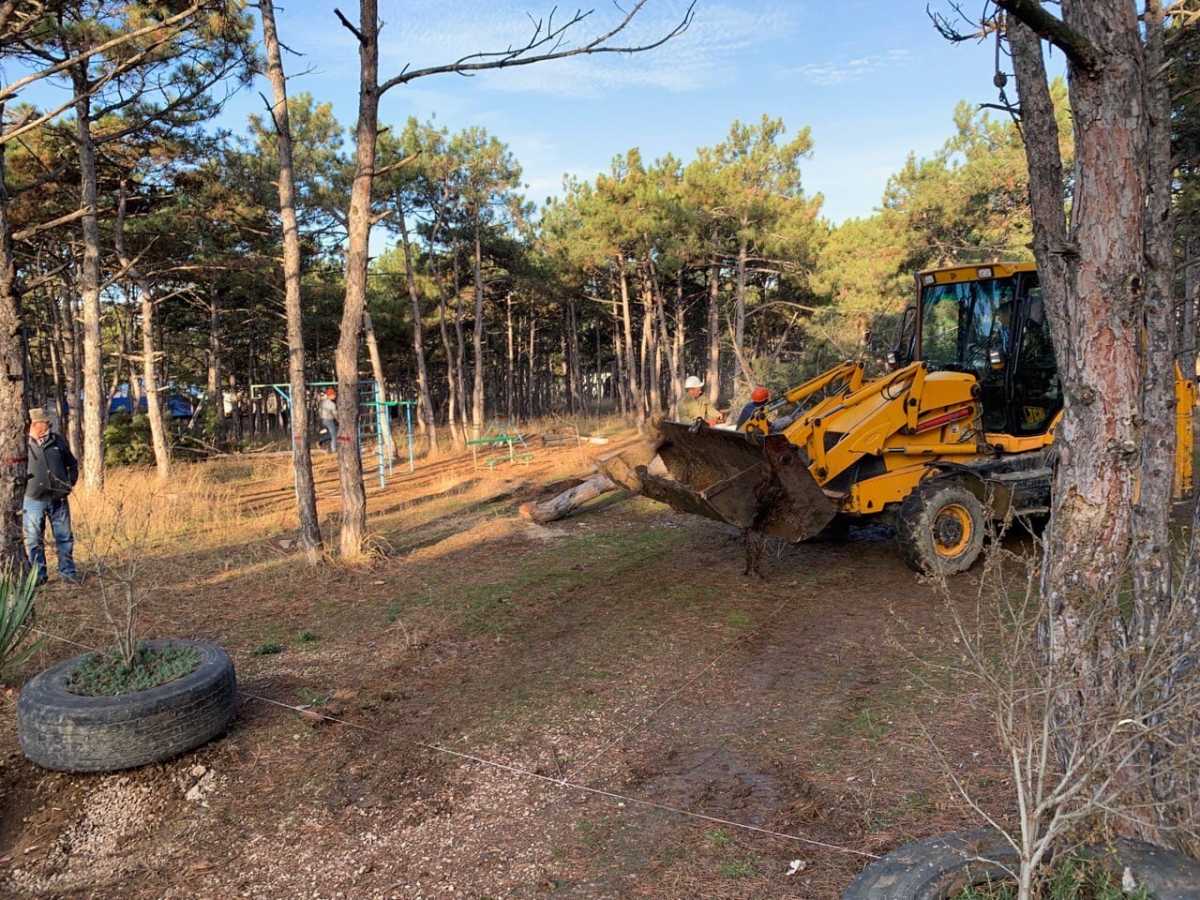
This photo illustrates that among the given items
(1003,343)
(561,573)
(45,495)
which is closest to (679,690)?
(561,573)

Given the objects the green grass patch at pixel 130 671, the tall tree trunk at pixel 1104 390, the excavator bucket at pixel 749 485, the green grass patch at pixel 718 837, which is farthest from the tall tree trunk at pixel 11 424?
the tall tree trunk at pixel 1104 390

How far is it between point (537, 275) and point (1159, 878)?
27602mm

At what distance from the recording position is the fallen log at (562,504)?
1141 cm

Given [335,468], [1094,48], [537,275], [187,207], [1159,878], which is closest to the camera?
[1159,878]

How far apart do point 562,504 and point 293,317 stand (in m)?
4.52

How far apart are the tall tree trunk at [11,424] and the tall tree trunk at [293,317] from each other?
2.69 metres

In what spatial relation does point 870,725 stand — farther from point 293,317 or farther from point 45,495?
point 45,495

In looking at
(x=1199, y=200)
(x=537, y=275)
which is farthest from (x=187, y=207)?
(x=1199, y=200)

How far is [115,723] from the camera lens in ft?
13.1

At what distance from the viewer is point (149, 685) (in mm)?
4371

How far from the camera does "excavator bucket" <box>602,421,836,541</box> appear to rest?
21.7 feet

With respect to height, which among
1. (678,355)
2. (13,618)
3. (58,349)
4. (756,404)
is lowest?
(13,618)

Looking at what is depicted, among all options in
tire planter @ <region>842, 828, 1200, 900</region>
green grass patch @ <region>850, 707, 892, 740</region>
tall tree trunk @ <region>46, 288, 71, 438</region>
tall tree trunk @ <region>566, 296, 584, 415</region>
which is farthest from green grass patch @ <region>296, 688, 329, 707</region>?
tall tree trunk @ <region>566, 296, 584, 415</region>

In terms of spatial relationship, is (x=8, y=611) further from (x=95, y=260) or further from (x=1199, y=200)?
(x=1199, y=200)
